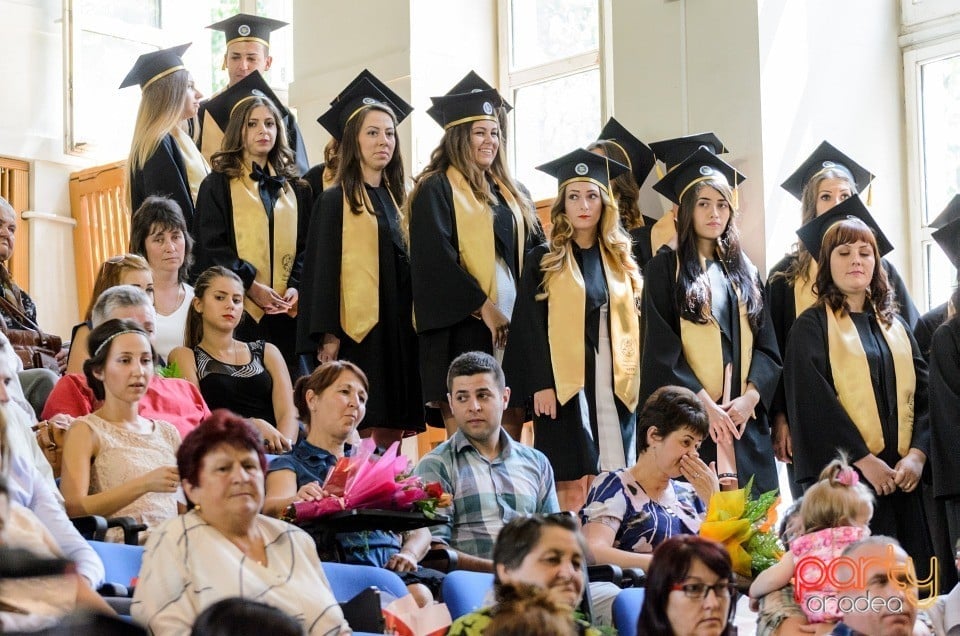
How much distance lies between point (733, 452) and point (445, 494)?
199cm

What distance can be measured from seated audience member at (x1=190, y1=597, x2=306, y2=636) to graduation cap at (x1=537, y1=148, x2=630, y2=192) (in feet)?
12.4

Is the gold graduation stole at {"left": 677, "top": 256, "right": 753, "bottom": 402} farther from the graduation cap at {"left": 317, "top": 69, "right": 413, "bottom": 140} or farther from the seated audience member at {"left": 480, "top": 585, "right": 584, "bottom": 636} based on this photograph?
the seated audience member at {"left": 480, "top": 585, "right": 584, "bottom": 636}

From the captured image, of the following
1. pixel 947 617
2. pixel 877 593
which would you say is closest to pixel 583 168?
pixel 947 617

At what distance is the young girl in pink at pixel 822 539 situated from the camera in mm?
4289

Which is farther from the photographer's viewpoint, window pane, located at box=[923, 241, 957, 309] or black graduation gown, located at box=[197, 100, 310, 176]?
window pane, located at box=[923, 241, 957, 309]

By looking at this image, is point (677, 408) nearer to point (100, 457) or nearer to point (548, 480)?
point (548, 480)

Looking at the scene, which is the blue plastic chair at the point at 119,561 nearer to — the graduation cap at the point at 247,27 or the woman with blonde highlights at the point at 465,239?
the woman with blonde highlights at the point at 465,239

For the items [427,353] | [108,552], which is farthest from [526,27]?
[108,552]

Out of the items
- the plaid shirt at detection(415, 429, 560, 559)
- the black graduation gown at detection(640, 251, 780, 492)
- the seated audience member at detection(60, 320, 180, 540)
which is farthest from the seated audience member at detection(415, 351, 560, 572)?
the black graduation gown at detection(640, 251, 780, 492)

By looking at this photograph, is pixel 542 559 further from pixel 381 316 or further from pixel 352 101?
pixel 352 101

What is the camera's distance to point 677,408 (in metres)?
4.96

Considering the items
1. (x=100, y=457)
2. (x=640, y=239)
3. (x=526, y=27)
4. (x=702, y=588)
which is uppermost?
(x=526, y=27)

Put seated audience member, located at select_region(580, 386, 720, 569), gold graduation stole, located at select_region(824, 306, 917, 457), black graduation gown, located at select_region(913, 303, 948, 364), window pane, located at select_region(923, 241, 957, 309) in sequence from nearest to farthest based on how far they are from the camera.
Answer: seated audience member, located at select_region(580, 386, 720, 569)
gold graduation stole, located at select_region(824, 306, 917, 457)
black graduation gown, located at select_region(913, 303, 948, 364)
window pane, located at select_region(923, 241, 957, 309)

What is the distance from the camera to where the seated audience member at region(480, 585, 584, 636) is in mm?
3039
